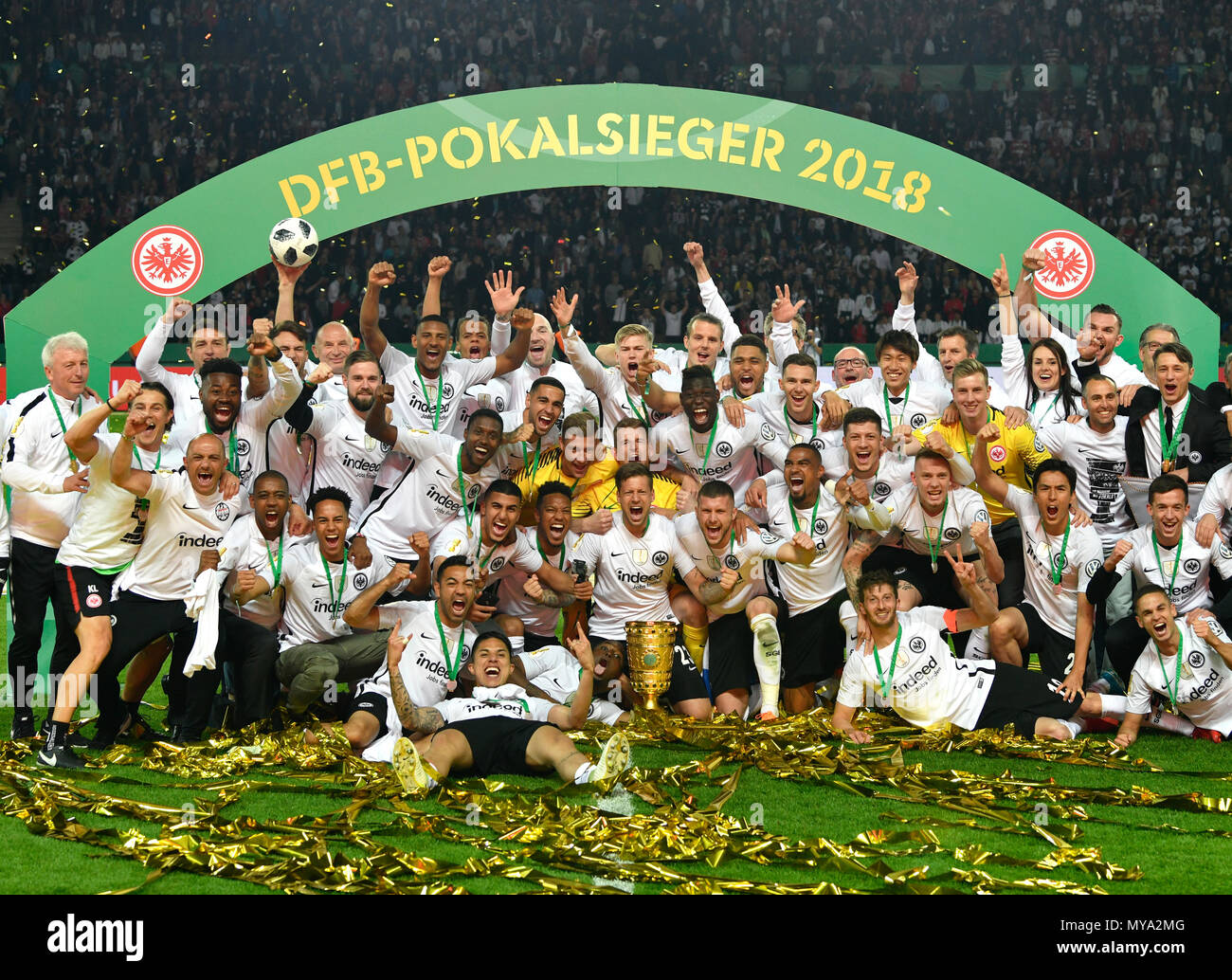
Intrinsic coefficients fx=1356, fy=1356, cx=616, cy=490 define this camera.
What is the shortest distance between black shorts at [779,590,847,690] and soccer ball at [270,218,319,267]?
3579mm

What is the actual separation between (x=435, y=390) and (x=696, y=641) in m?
2.18

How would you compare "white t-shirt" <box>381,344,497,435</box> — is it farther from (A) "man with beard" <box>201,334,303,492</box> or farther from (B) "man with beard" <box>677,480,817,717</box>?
(B) "man with beard" <box>677,480,817,717</box>

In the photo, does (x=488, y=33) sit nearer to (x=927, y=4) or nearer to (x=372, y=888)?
(x=927, y=4)

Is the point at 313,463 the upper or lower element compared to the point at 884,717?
upper

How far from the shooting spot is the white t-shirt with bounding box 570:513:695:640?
7543 millimetres

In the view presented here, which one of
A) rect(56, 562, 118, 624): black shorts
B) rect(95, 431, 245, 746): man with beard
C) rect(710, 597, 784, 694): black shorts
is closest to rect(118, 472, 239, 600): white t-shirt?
Answer: rect(95, 431, 245, 746): man with beard

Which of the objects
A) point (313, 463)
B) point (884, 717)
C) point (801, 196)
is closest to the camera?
point (884, 717)

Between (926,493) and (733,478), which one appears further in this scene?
(733,478)

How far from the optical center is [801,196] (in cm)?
878

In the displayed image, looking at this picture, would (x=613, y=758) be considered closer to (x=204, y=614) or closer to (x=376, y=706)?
(x=376, y=706)

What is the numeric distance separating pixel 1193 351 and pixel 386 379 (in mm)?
5346

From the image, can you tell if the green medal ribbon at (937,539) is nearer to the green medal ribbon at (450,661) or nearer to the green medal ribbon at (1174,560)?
the green medal ribbon at (1174,560)

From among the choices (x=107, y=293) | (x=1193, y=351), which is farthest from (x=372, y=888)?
(x=1193, y=351)

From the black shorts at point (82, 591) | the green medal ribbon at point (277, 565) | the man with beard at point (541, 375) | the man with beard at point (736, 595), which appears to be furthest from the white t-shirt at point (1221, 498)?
the black shorts at point (82, 591)
